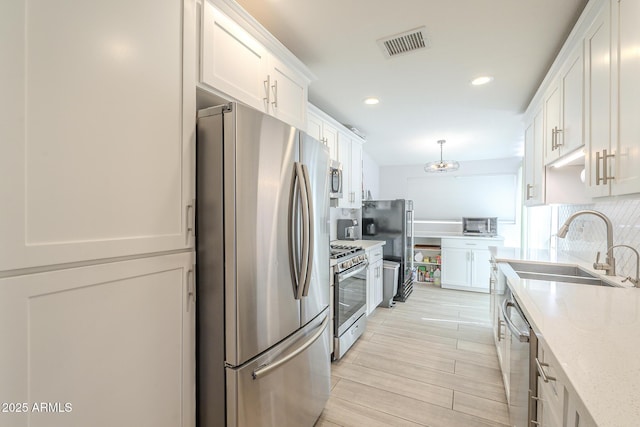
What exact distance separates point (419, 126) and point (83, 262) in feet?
12.1

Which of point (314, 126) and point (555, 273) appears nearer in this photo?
point (555, 273)

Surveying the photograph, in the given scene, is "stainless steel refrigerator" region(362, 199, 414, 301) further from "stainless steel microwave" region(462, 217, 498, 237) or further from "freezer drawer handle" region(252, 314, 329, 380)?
"freezer drawer handle" region(252, 314, 329, 380)

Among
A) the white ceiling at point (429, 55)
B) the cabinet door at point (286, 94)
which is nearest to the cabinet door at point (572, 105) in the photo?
the white ceiling at point (429, 55)

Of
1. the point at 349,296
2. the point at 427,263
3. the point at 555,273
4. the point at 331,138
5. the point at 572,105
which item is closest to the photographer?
the point at 572,105

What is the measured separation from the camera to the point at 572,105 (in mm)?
1688

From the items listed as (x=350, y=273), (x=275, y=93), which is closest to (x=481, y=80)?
(x=275, y=93)

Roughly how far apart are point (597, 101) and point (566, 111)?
19.4 inches

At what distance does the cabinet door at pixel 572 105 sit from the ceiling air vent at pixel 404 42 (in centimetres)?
88

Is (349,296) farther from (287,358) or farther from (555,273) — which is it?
(555,273)

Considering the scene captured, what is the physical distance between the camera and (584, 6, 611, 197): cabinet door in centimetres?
126

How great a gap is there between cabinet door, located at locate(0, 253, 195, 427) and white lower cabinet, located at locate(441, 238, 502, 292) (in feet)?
14.6

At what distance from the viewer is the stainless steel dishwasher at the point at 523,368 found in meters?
1.09

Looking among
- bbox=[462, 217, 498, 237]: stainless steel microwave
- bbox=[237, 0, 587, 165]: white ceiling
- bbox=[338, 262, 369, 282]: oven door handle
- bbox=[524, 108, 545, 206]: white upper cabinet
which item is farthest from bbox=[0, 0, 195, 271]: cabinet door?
bbox=[462, 217, 498, 237]: stainless steel microwave

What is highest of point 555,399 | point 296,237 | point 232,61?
point 232,61
